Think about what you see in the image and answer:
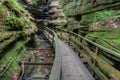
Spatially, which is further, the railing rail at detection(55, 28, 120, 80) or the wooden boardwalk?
the wooden boardwalk

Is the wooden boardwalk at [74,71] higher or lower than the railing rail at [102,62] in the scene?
lower

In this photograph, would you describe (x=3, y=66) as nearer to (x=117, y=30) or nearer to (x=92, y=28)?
(x=117, y=30)

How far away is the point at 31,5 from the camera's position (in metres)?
25.4

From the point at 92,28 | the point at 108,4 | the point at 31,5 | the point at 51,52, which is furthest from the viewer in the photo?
the point at 31,5

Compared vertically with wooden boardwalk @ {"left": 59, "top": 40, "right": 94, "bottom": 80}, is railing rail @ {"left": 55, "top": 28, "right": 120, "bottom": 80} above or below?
above

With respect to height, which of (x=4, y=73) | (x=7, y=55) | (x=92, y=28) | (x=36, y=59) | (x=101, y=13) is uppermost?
(x=101, y=13)

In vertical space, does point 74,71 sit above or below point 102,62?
below

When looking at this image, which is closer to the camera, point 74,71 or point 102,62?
point 102,62

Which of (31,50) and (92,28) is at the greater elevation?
(92,28)

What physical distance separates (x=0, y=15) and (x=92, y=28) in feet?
15.5

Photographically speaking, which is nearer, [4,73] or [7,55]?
[4,73]

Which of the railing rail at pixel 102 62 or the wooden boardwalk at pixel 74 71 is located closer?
the railing rail at pixel 102 62

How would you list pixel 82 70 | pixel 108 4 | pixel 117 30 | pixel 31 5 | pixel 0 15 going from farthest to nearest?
pixel 31 5
pixel 108 4
pixel 0 15
pixel 117 30
pixel 82 70

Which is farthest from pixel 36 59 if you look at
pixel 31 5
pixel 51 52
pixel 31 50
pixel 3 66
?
pixel 31 5
